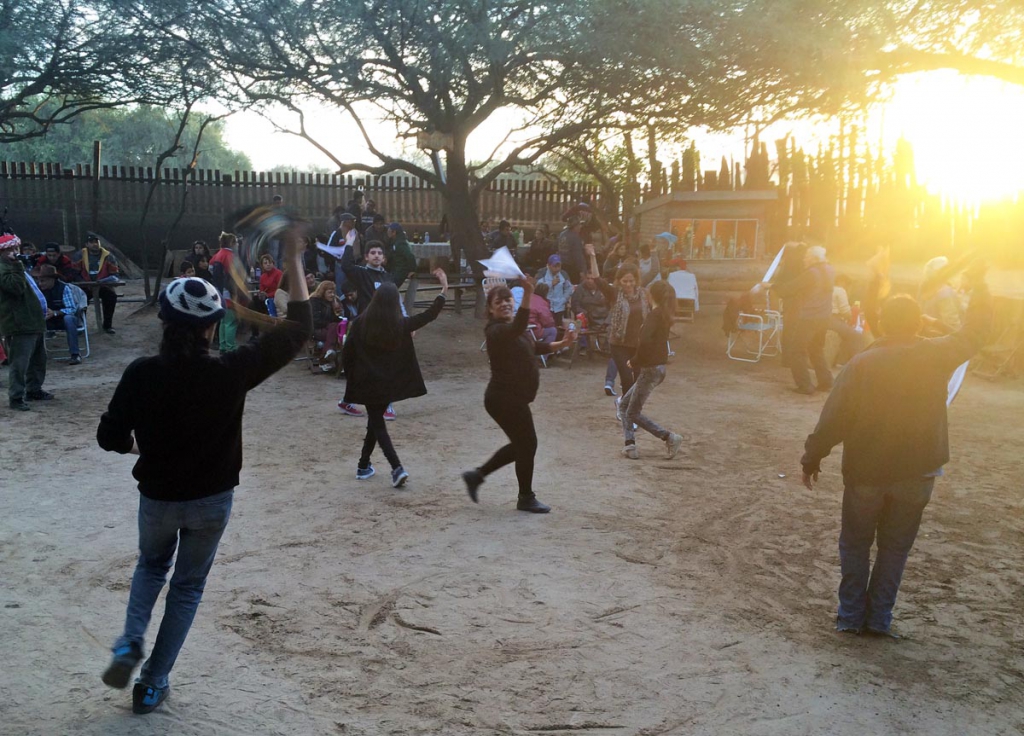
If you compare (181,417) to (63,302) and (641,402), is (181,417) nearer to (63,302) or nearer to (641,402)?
(641,402)

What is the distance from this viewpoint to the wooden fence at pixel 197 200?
2055 cm

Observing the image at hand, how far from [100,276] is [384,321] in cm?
980

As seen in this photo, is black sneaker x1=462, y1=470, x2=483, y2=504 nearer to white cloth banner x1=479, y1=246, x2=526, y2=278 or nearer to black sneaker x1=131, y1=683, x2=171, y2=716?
white cloth banner x1=479, y1=246, x2=526, y2=278

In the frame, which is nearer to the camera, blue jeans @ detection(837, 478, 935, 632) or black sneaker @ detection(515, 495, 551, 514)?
blue jeans @ detection(837, 478, 935, 632)

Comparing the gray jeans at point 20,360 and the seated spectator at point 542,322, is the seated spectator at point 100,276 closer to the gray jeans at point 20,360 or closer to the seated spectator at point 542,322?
the gray jeans at point 20,360

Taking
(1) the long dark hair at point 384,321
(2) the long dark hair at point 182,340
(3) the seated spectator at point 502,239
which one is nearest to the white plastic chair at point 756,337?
(3) the seated spectator at point 502,239

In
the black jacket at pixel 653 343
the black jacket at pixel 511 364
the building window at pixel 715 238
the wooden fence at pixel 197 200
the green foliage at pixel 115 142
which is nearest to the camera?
the black jacket at pixel 511 364

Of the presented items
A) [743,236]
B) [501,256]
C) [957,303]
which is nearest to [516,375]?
[501,256]

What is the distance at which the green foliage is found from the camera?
3969 centimetres

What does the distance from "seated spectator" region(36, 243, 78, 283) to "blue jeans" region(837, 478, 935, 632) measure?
12305mm

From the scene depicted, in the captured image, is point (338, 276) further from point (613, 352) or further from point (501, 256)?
point (501, 256)

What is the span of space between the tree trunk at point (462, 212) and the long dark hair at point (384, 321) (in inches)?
431

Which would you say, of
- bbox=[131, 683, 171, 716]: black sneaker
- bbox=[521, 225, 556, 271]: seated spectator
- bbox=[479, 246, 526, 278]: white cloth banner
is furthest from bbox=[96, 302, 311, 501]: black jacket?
bbox=[521, 225, 556, 271]: seated spectator

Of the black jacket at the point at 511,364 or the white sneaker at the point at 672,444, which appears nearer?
the black jacket at the point at 511,364
